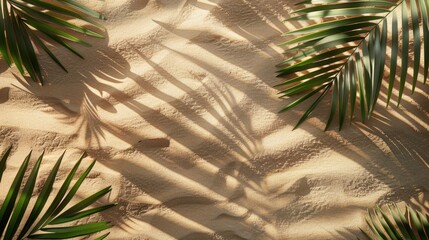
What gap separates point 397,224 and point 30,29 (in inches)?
46.1

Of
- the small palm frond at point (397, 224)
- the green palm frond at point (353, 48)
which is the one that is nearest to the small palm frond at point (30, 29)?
the green palm frond at point (353, 48)

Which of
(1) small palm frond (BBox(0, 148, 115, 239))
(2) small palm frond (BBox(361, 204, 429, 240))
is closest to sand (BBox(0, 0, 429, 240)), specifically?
(2) small palm frond (BBox(361, 204, 429, 240))

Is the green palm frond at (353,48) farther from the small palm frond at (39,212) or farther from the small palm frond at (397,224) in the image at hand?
the small palm frond at (39,212)

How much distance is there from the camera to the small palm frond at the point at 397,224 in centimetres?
145

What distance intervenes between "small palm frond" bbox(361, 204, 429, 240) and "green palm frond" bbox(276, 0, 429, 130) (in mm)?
278

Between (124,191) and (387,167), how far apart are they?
771mm

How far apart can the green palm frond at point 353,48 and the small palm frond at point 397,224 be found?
0.91 ft

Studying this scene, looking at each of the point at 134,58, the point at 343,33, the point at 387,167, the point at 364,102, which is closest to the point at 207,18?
the point at 134,58

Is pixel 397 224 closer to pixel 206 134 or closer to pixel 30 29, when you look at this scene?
pixel 206 134

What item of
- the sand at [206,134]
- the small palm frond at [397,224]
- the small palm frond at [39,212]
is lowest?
the small palm frond at [39,212]

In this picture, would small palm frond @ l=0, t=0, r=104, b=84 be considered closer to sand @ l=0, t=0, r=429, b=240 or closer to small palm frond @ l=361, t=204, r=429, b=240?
sand @ l=0, t=0, r=429, b=240

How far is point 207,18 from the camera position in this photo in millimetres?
1607

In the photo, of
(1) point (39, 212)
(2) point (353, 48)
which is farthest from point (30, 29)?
(2) point (353, 48)

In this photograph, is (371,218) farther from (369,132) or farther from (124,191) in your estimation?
(124,191)
